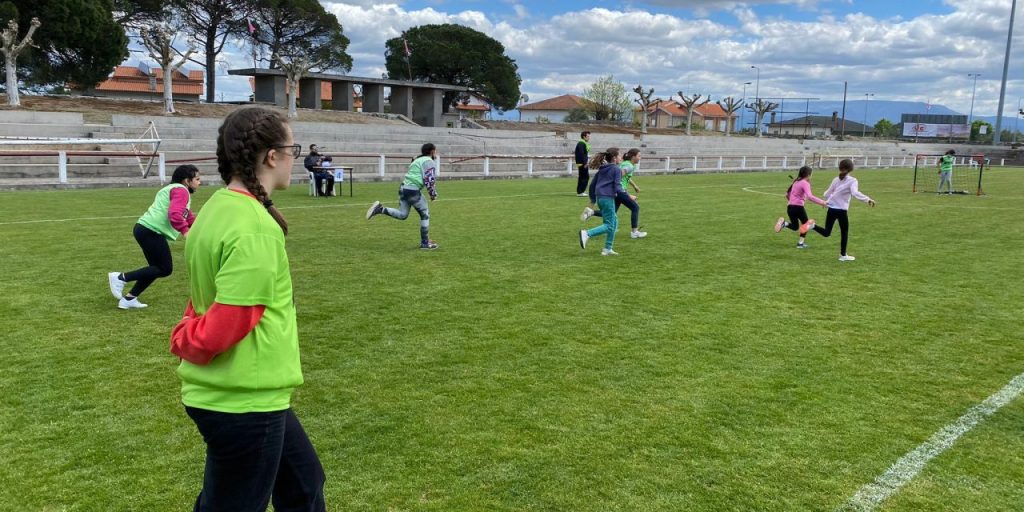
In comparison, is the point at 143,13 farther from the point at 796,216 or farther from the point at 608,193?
the point at 796,216

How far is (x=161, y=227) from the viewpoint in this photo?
709 cm

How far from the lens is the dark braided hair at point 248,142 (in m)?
2.27

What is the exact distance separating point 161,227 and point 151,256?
357mm

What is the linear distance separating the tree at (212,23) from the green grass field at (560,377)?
4507 cm

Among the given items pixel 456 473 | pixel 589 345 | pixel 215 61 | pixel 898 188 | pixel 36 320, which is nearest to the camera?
pixel 456 473

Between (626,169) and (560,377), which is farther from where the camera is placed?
(626,169)

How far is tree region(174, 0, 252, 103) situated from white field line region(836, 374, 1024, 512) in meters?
52.8

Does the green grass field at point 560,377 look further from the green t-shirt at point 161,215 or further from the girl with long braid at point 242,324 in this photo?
the girl with long braid at point 242,324

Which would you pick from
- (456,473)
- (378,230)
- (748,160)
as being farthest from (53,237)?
(748,160)

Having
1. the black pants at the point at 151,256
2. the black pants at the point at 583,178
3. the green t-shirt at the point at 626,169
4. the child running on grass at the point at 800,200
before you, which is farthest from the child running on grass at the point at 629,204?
the black pants at the point at 583,178

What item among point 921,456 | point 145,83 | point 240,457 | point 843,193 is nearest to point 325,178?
point 843,193

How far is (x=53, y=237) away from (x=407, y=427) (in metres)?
9.75

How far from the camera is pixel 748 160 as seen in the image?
44156mm

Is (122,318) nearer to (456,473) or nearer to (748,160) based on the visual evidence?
(456,473)
